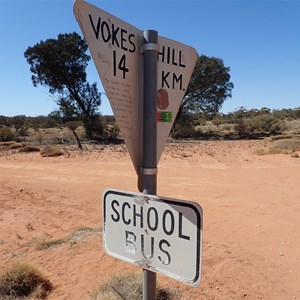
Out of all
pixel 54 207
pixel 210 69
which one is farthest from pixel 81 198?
pixel 210 69

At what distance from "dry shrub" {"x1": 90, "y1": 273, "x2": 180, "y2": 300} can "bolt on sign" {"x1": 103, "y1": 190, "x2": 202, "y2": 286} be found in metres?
1.84

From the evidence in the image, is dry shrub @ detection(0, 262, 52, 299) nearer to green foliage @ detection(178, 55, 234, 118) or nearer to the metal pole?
the metal pole

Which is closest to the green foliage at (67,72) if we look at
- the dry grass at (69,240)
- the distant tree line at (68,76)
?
the distant tree line at (68,76)

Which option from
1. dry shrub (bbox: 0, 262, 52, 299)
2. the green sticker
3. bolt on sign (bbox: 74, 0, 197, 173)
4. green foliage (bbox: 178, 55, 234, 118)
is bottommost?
dry shrub (bbox: 0, 262, 52, 299)

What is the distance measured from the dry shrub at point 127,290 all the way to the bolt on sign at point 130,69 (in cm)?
224

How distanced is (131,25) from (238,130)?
30710 mm

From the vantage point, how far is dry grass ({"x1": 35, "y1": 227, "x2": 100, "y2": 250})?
4895 millimetres

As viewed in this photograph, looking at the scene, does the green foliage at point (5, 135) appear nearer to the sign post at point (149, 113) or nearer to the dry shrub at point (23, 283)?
the dry shrub at point (23, 283)

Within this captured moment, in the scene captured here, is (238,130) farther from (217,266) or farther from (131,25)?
(131,25)

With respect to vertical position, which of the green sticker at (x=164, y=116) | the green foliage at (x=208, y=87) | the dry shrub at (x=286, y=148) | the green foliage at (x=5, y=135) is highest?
the green foliage at (x=208, y=87)

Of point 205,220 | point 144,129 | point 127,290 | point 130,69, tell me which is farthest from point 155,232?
point 205,220

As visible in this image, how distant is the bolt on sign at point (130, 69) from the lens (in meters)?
1.43

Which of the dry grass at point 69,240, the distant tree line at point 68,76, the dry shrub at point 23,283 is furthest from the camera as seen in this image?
the distant tree line at point 68,76

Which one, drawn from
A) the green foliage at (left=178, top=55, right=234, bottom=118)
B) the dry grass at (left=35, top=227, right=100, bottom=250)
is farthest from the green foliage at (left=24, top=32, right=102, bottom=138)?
the dry grass at (left=35, top=227, right=100, bottom=250)
